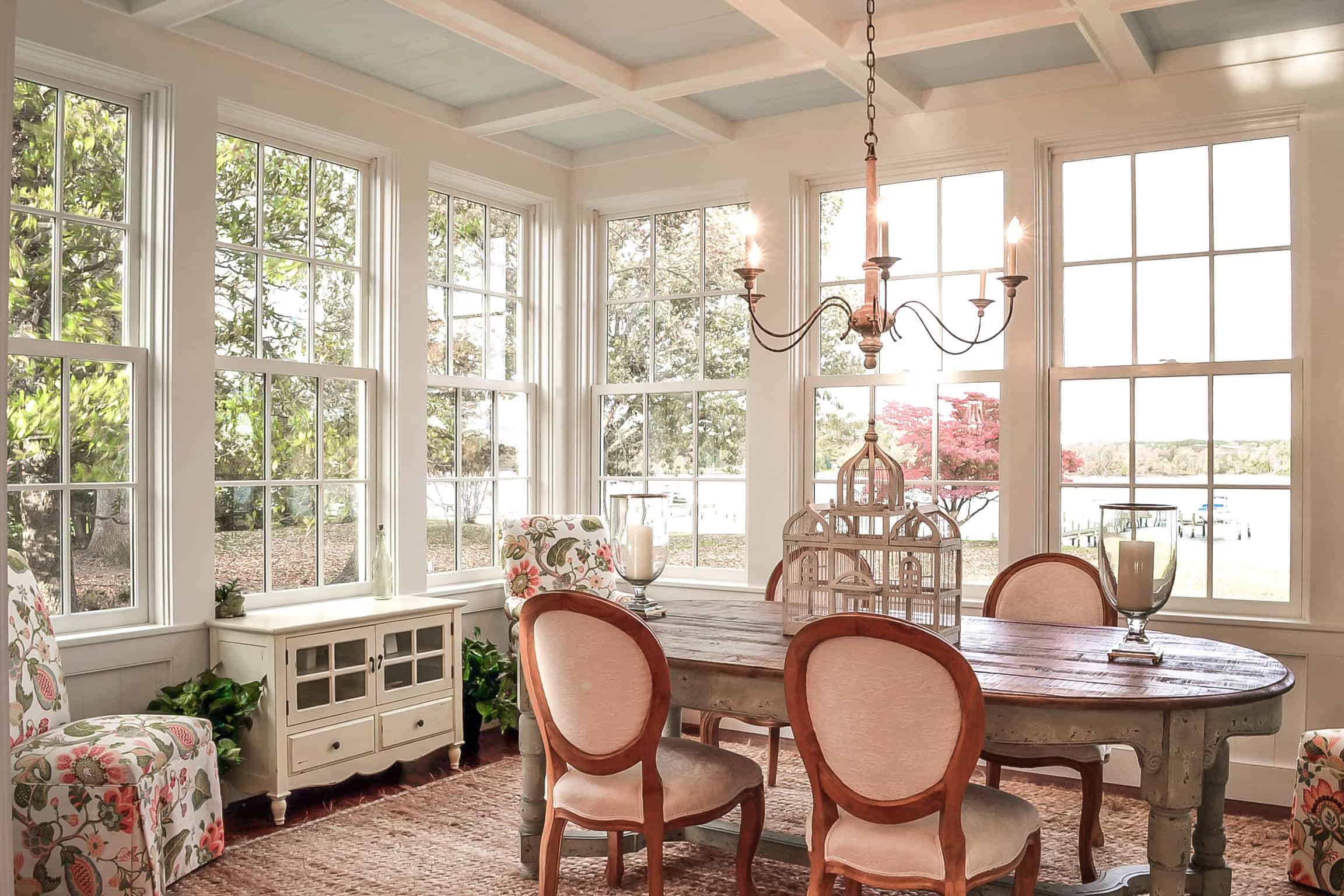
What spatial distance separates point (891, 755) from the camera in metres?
2.25

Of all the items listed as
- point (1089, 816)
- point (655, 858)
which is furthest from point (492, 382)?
point (1089, 816)

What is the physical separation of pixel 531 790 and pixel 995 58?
332 cm

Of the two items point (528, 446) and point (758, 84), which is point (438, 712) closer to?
point (528, 446)

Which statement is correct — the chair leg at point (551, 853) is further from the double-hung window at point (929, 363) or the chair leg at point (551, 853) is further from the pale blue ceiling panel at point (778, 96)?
the pale blue ceiling panel at point (778, 96)

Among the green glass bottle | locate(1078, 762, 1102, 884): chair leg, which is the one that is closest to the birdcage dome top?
locate(1078, 762, 1102, 884): chair leg

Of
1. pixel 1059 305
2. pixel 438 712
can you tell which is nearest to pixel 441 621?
pixel 438 712

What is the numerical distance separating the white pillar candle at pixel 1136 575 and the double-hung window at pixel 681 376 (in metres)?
2.66

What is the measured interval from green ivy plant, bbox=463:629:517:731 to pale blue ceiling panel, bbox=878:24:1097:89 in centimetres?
302

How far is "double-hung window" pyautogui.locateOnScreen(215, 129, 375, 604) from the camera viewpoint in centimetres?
414

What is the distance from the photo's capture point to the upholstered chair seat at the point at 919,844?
89.4 inches

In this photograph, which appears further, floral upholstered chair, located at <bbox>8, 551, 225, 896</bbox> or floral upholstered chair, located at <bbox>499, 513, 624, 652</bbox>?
floral upholstered chair, located at <bbox>499, 513, 624, 652</bbox>

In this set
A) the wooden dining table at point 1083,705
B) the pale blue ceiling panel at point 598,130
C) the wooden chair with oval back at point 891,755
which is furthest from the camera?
the pale blue ceiling panel at point 598,130

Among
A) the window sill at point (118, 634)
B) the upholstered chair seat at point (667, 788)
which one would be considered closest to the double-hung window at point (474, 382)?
the window sill at point (118, 634)

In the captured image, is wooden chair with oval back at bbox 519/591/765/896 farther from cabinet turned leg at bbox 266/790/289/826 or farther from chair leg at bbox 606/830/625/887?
cabinet turned leg at bbox 266/790/289/826
